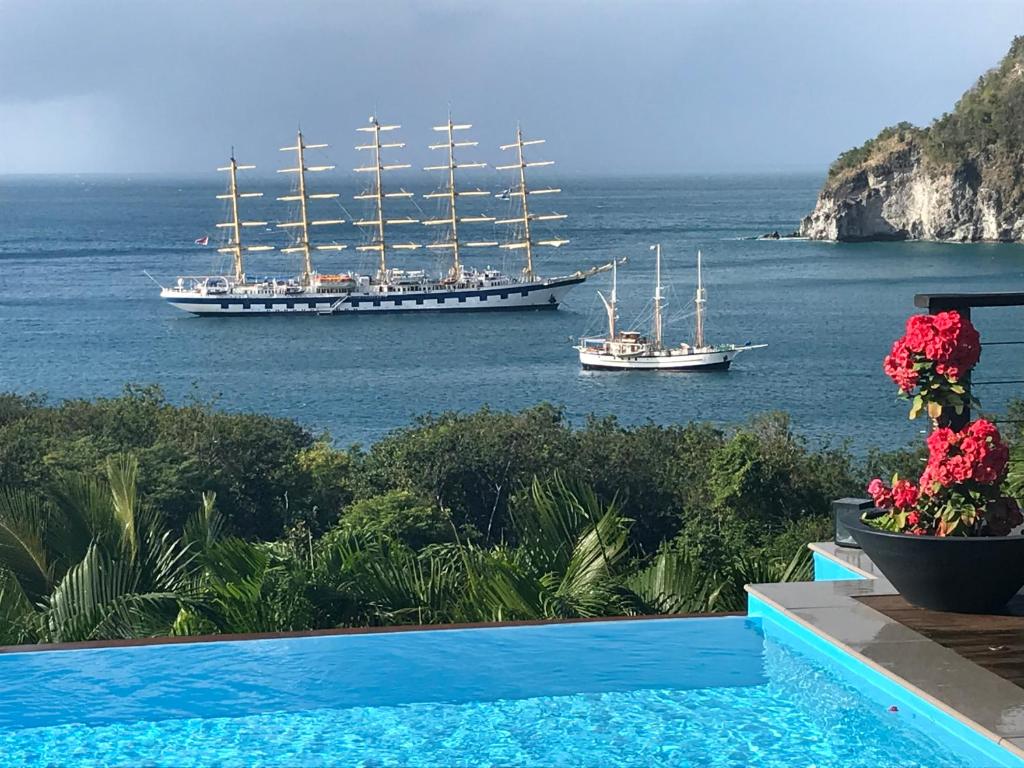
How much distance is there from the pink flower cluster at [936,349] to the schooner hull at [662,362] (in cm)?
4188

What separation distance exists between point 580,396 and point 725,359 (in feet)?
20.9

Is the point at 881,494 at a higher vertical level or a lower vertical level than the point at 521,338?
higher

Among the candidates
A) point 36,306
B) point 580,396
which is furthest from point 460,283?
point 580,396

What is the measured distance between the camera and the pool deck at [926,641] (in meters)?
3.96

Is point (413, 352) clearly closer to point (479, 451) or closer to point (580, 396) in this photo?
point (580, 396)

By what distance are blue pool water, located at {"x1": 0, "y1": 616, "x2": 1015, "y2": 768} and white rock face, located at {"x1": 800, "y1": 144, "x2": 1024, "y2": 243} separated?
301 ft

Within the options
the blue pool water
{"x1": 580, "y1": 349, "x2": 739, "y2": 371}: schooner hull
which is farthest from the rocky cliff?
the blue pool water

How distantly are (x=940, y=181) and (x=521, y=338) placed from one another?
1833 inches

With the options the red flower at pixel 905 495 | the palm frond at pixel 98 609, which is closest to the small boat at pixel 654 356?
the palm frond at pixel 98 609

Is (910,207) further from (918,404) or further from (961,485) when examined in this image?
(961,485)

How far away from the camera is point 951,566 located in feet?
15.0

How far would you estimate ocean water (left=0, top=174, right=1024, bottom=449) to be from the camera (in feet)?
133

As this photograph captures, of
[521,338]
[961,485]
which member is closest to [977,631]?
[961,485]

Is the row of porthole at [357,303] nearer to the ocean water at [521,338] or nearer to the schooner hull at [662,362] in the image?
the ocean water at [521,338]
